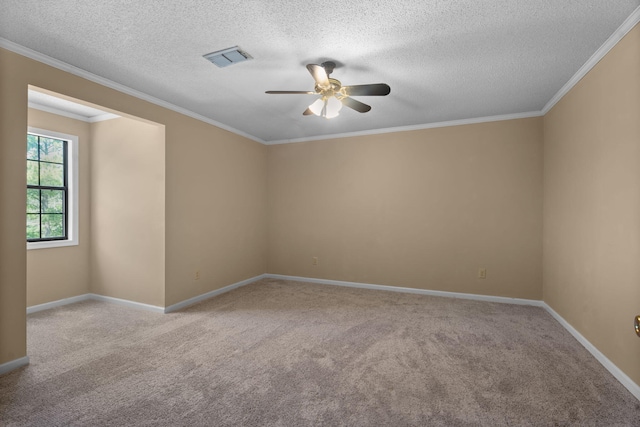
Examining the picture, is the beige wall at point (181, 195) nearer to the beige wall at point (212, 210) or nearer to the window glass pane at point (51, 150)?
the beige wall at point (212, 210)

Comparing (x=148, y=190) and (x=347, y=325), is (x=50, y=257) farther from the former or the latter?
(x=347, y=325)

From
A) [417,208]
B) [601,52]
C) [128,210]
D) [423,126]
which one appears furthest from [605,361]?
[128,210]

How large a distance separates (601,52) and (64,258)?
5994 mm

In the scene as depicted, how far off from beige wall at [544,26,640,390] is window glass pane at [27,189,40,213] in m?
5.93

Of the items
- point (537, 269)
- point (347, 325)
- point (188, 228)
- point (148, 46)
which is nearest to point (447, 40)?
point (148, 46)

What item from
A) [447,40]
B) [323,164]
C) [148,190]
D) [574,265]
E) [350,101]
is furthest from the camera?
[323,164]

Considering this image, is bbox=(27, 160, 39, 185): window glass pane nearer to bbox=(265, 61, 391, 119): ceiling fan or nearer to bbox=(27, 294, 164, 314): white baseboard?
bbox=(27, 294, 164, 314): white baseboard

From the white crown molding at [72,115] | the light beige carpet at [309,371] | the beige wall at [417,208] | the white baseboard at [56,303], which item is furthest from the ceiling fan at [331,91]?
the white baseboard at [56,303]

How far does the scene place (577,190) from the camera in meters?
2.92

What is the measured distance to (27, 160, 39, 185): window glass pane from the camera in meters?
3.80

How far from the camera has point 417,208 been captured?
4.48 m

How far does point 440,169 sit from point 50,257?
5.22 meters

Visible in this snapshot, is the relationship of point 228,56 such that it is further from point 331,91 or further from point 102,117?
point 102,117

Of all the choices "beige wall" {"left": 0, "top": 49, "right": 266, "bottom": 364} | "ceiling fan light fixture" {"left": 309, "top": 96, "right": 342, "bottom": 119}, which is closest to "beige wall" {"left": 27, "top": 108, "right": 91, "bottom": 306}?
"beige wall" {"left": 0, "top": 49, "right": 266, "bottom": 364}
